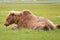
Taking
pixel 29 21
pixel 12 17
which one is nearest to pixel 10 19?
pixel 12 17

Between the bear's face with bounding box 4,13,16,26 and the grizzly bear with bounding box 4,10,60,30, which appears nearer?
the grizzly bear with bounding box 4,10,60,30

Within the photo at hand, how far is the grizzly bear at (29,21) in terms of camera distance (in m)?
9.83

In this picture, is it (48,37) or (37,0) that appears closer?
(48,37)

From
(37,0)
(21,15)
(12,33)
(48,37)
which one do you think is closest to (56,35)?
(48,37)

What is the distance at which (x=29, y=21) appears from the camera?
10328 millimetres

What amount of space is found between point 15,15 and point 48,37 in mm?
2503

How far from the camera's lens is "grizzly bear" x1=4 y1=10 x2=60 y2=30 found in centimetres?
983

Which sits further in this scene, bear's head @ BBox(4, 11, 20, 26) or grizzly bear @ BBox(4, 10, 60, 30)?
bear's head @ BBox(4, 11, 20, 26)

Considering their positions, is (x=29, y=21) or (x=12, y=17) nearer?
(x=29, y=21)

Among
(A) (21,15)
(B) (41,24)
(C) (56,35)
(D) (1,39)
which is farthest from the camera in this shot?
(A) (21,15)

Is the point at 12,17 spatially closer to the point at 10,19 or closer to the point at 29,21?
the point at 10,19

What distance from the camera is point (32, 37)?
8562 mm

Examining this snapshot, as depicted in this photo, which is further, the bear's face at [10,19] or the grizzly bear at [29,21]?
the bear's face at [10,19]

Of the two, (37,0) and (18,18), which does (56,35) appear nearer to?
(18,18)
